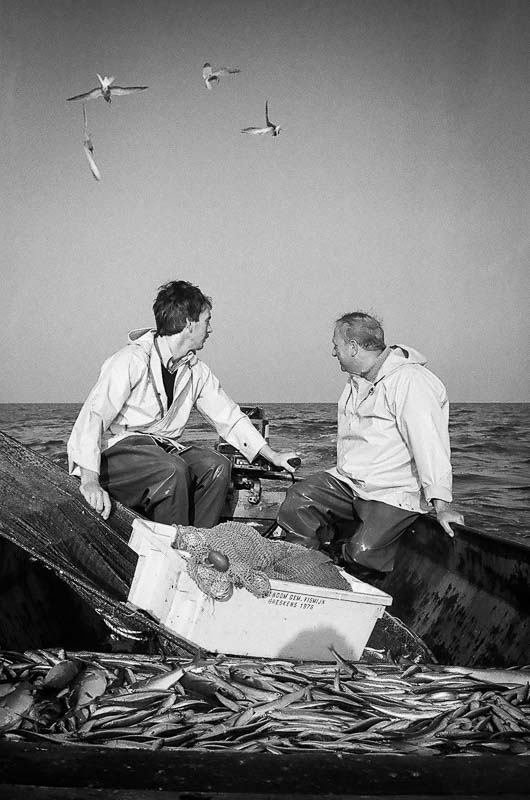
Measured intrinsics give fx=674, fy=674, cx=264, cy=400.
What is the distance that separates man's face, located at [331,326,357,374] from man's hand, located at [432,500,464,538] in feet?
4.52

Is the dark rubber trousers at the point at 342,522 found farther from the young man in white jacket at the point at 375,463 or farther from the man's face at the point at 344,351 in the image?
the man's face at the point at 344,351

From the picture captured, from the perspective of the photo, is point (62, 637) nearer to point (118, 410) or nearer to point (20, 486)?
point (20, 486)

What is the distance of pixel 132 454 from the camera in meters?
5.17

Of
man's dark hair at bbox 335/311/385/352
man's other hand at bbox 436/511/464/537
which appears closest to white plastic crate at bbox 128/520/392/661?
man's other hand at bbox 436/511/464/537

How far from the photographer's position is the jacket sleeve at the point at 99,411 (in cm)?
486

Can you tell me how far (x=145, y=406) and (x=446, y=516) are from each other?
2.51 meters

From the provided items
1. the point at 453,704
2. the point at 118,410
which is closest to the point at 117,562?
the point at 118,410

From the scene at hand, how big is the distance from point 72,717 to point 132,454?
8.57 ft

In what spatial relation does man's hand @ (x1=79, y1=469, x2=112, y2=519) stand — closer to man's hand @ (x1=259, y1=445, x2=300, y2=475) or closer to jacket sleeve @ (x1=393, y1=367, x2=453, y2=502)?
man's hand @ (x1=259, y1=445, x2=300, y2=475)

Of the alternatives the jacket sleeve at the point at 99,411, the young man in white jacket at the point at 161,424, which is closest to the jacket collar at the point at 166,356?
the young man in white jacket at the point at 161,424

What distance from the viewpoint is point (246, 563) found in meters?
3.69

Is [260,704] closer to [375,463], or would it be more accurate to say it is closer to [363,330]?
[375,463]

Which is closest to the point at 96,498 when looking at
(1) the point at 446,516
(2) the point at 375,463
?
(2) the point at 375,463

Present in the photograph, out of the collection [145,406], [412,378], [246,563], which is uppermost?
[412,378]
